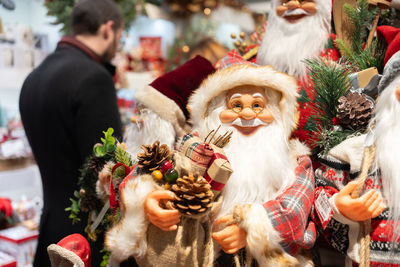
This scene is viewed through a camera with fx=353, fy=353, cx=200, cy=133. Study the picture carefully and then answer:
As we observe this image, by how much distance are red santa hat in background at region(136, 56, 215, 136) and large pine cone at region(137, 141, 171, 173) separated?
0.78ft

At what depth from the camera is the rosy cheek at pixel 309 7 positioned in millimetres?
981

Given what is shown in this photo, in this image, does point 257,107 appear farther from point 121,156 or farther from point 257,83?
point 121,156

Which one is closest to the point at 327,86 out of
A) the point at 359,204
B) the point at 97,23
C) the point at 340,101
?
the point at 340,101

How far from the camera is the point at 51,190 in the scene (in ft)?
4.13

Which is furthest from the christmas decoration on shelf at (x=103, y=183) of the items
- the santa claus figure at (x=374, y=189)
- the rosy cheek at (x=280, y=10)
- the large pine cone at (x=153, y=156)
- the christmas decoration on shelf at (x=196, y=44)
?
the christmas decoration on shelf at (x=196, y=44)

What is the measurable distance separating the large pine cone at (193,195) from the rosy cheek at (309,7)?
613 mm

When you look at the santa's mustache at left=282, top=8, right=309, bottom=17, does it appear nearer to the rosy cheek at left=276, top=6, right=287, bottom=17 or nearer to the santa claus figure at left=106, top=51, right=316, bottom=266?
the rosy cheek at left=276, top=6, right=287, bottom=17

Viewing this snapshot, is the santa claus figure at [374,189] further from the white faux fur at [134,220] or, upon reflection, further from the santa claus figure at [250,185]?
the white faux fur at [134,220]

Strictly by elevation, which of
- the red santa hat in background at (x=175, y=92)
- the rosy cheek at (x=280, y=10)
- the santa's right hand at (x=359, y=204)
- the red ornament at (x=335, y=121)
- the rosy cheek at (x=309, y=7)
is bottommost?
the santa's right hand at (x=359, y=204)

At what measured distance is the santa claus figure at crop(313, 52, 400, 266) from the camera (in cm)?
69

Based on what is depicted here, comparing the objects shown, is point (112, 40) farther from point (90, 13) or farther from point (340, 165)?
point (340, 165)

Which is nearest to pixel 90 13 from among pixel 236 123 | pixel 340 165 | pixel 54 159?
pixel 54 159

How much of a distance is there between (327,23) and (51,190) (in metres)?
1.06

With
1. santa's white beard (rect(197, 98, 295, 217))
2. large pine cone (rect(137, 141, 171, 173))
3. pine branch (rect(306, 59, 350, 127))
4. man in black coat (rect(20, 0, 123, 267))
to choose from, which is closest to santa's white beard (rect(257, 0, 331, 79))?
pine branch (rect(306, 59, 350, 127))
